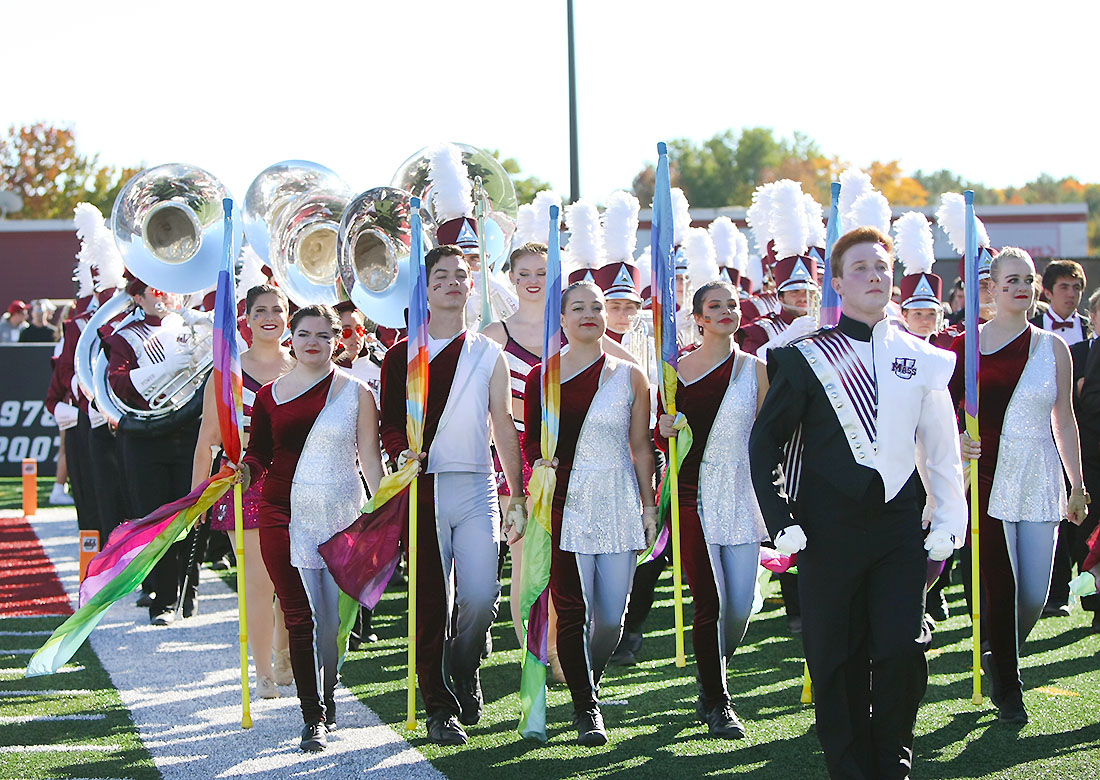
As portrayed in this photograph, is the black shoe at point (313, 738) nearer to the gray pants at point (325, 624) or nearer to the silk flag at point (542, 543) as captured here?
the gray pants at point (325, 624)

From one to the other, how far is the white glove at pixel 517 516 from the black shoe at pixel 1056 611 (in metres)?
4.01

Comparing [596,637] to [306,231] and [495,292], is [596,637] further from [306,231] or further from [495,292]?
[306,231]

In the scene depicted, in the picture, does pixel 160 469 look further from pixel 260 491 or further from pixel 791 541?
pixel 791 541

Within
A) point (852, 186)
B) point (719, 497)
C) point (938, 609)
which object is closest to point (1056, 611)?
point (938, 609)

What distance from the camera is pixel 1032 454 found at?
559 centimetres

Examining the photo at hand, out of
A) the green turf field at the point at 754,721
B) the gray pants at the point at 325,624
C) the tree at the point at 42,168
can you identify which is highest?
the tree at the point at 42,168

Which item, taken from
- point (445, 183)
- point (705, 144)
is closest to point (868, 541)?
point (445, 183)

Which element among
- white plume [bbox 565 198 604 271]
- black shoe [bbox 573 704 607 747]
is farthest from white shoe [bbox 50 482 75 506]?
black shoe [bbox 573 704 607 747]

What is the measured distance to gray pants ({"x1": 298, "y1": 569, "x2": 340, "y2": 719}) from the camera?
18.1ft

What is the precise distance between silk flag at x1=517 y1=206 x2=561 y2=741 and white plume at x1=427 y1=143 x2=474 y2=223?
1.45m

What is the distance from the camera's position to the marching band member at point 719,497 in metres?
5.37

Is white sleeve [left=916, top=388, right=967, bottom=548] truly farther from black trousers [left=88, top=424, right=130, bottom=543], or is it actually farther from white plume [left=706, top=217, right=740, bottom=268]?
white plume [left=706, top=217, right=740, bottom=268]

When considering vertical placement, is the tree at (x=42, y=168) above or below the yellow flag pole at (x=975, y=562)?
above

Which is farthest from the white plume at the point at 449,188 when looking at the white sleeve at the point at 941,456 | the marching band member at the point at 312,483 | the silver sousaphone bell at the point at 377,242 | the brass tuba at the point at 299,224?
the white sleeve at the point at 941,456
